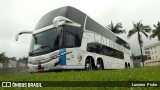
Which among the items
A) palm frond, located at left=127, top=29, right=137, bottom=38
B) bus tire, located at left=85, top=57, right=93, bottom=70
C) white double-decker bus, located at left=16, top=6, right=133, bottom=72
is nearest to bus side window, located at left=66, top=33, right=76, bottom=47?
white double-decker bus, located at left=16, top=6, right=133, bottom=72

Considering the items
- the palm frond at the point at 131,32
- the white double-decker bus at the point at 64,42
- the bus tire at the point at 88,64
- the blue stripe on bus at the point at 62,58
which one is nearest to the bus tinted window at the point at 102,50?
the white double-decker bus at the point at 64,42

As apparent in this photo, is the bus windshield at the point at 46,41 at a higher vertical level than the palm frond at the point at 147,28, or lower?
lower

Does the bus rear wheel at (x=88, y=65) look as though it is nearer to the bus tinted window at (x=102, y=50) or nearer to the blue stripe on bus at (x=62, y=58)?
the bus tinted window at (x=102, y=50)

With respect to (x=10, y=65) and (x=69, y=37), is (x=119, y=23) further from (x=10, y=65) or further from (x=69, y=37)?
(x=69, y=37)

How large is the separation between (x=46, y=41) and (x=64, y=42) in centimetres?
138

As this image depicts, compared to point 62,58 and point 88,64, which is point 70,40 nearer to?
point 62,58

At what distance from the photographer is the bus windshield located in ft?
54.0

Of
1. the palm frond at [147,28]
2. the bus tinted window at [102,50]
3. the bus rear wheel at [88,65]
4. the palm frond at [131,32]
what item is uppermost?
the palm frond at [147,28]

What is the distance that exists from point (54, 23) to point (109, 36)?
10065 millimetres

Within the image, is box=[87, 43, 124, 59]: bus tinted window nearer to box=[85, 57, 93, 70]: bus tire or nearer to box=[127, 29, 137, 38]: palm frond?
box=[85, 57, 93, 70]: bus tire

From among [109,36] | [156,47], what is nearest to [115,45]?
[109,36]

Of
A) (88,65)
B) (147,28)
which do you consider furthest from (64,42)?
(147,28)

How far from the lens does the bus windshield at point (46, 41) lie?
1645 centimetres

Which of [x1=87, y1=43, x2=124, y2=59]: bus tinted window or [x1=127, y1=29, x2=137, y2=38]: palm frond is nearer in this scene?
[x1=87, y1=43, x2=124, y2=59]: bus tinted window
